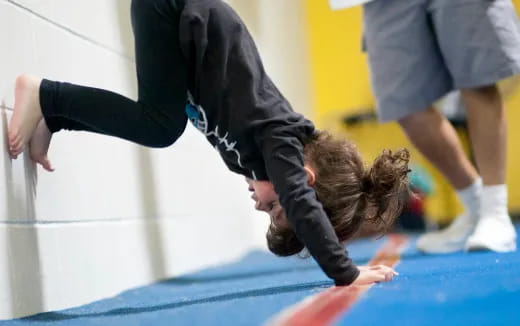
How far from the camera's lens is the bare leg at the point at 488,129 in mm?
2059

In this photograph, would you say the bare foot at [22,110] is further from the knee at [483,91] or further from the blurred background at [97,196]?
the knee at [483,91]

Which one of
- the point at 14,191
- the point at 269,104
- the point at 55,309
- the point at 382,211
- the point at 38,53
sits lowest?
the point at 55,309

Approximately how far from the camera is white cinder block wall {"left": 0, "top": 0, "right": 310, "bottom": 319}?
4.60ft

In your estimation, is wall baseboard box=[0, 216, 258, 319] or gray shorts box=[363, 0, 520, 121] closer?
wall baseboard box=[0, 216, 258, 319]

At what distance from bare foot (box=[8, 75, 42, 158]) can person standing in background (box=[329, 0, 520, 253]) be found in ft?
3.49

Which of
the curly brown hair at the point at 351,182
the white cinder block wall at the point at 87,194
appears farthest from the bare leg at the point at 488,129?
the white cinder block wall at the point at 87,194

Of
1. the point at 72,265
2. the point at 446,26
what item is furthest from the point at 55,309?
the point at 446,26

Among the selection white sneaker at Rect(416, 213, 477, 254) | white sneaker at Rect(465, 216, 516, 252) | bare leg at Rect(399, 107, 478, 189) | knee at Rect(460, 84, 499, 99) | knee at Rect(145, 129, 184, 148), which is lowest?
white sneaker at Rect(416, 213, 477, 254)

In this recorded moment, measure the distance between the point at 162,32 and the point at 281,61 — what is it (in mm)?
2296

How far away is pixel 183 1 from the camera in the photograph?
1542mm

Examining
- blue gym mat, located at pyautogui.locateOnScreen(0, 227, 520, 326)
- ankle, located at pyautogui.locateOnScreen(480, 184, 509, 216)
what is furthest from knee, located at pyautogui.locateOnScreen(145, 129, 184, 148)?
ankle, located at pyautogui.locateOnScreen(480, 184, 509, 216)

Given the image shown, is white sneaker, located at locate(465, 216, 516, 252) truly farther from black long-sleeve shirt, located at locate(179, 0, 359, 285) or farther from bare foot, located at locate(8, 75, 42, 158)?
bare foot, located at locate(8, 75, 42, 158)

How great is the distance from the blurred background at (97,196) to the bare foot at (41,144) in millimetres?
22

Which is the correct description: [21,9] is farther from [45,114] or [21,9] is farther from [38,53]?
[45,114]
